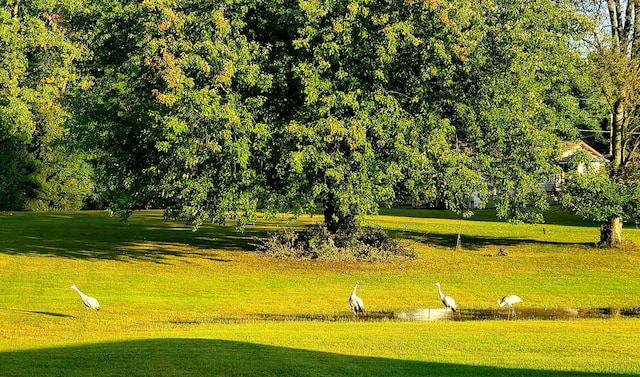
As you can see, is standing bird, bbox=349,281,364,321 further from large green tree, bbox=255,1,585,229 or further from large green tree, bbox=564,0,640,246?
large green tree, bbox=564,0,640,246

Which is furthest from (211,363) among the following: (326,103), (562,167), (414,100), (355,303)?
(562,167)

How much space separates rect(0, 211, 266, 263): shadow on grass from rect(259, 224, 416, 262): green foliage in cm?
272

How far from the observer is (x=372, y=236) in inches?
1617

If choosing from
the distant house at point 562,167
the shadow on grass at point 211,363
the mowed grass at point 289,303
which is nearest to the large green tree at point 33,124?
the mowed grass at point 289,303

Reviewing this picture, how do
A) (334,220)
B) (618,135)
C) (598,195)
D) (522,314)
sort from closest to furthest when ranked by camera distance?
(522,314) < (334,220) < (598,195) < (618,135)

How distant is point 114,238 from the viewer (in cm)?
4938

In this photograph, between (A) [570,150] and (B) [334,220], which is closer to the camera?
(B) [334,220]

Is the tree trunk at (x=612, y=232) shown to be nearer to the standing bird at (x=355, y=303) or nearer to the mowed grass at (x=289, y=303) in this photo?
the mowed grass at (x=289, y=303)

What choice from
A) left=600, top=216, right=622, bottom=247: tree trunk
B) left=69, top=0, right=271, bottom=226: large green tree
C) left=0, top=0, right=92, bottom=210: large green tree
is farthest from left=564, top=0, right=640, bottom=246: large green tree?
left=0, top=0, right=92, bottom=210: large green tree

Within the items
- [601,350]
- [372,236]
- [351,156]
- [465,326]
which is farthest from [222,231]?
[601,350]

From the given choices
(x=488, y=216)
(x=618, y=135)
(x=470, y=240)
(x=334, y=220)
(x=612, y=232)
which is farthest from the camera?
(x=488, y=216)

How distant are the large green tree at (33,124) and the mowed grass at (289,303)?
1453 centimetres

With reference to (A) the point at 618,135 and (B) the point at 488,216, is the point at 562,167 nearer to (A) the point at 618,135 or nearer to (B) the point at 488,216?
(B) the point at 488,216

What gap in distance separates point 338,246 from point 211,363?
80.0ft
